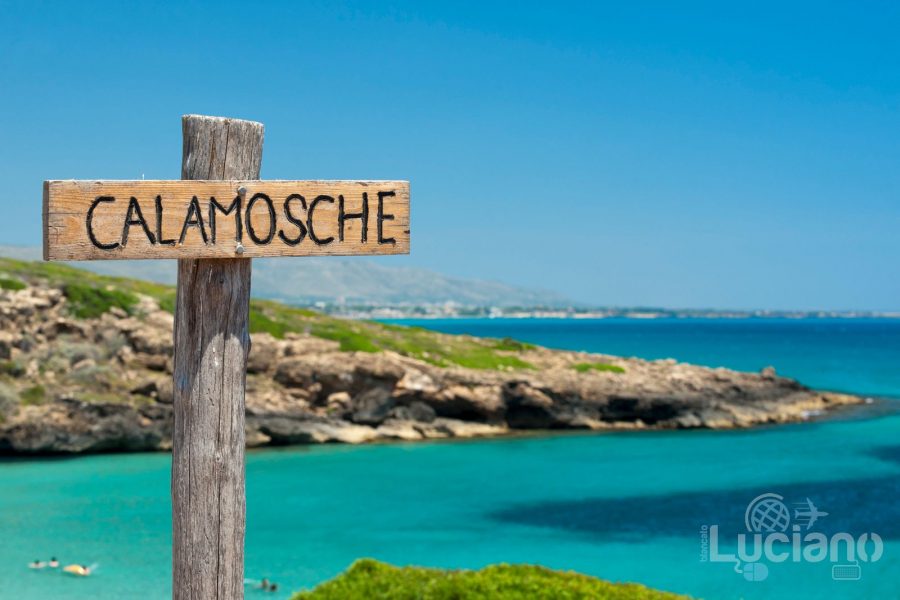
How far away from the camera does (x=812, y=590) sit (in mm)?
18781

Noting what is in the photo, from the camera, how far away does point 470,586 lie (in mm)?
9844

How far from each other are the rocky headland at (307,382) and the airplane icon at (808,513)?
14.3m

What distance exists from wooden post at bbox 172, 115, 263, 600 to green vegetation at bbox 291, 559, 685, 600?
560 centimetres

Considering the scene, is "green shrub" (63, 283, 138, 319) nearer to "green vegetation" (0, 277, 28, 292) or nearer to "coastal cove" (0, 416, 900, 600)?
"green vegetation" (0, 277, 28, 292)

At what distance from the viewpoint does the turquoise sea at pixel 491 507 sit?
19.9m

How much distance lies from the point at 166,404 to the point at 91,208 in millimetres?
31367

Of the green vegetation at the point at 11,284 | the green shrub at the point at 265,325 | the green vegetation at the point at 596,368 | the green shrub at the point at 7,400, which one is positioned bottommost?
the green shrub at the point at 7,400

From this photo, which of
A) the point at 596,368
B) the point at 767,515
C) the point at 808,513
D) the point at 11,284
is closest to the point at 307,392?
the point at 11,284

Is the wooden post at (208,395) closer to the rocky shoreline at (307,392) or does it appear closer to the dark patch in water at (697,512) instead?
the dark patch in water at (697,512)

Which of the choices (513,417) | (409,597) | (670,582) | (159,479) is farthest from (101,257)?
(513,417)

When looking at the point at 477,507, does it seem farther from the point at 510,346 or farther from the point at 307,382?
the point at 510,346

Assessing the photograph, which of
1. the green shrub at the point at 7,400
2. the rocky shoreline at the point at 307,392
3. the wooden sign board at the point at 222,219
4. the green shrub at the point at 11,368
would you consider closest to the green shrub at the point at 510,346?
the rocky shoreline at the point at 307,392

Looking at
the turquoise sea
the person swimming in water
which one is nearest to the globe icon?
the turquoise sea

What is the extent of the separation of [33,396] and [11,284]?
212 inches
